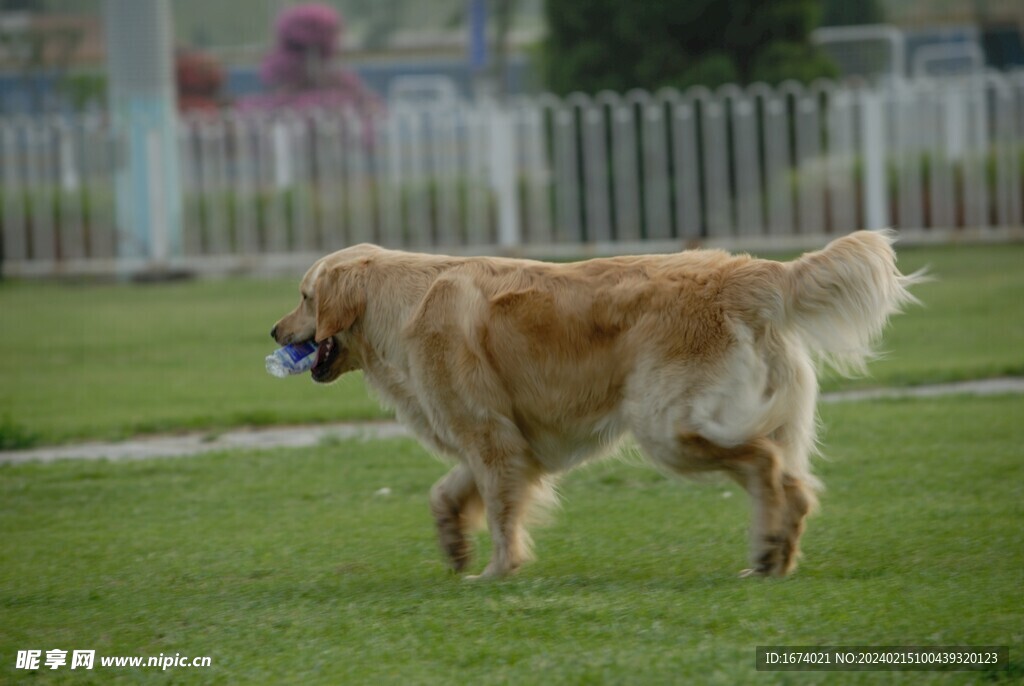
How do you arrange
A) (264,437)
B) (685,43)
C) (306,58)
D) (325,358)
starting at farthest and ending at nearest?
(306,58), (685,43), (264,437), (325,358)

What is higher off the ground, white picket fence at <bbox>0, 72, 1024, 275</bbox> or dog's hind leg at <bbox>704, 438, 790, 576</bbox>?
white picket fence at <bbox>0, 72, 1024, 275</bbox>

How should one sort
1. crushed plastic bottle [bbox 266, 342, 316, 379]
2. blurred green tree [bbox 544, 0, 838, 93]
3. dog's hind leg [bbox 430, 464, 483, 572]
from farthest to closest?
1. blurred green tree [bbox 544, 0, 838, 93]
2. crushed plastic bottle [bbox 266, 342, 316, 379]
3. dog's hind leg [bbox 430, 464, 483, 572]

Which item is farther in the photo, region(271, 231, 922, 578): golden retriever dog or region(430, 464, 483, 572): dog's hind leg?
region(430, 464, 483, 572): dog's hind leg

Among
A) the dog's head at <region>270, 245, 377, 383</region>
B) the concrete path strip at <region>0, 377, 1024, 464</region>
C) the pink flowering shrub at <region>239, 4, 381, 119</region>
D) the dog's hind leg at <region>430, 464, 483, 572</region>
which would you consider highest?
the pink flowering shrub at <region>239, 4, 381, 119</region>

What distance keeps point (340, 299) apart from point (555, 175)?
14588mm

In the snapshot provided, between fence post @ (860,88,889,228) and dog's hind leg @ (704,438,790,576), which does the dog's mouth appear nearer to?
dog's hind leg @ (704,438,790,576)

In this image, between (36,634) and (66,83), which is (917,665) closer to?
(36,634)

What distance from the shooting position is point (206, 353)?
1464 centimetres

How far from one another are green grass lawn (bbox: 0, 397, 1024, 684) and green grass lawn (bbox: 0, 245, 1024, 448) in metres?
1.60

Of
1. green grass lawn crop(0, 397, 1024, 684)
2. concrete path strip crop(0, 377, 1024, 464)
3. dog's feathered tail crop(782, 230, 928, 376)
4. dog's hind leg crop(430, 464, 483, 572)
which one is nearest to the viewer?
green grass lawn crop(0, 397, 1024, 684)

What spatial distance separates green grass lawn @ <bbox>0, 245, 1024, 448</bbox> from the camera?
11336 millimetres

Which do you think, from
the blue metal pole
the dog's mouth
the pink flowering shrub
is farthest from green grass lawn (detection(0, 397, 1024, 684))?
the pink flowering shrub

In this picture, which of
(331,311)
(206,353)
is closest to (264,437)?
(331,311)

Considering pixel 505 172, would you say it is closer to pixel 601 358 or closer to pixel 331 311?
pixel 331 311
